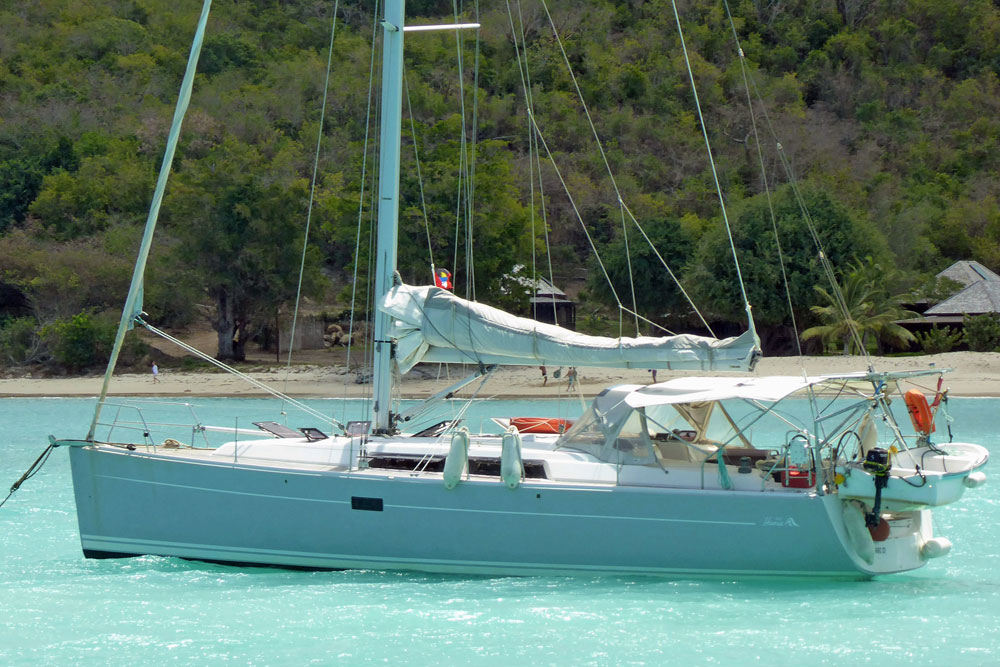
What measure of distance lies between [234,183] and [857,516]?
31254mm

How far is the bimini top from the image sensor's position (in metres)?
10.5

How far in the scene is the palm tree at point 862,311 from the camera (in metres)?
35.1

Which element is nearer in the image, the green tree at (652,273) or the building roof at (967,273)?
the green tree at (652,273)

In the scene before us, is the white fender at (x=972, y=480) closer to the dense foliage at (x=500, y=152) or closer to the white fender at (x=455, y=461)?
the white fender at (x=455, y=461)

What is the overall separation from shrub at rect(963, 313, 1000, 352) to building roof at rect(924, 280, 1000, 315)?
48.8 inches

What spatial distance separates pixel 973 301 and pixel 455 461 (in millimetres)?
32459

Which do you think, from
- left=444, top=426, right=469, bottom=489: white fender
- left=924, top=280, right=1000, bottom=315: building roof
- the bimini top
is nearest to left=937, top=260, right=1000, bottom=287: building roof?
left=924, top=280, right=1000, bottom=315: building roof

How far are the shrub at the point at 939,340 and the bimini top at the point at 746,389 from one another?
2776cm

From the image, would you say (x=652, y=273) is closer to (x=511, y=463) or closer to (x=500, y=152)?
(x=500, y=152)

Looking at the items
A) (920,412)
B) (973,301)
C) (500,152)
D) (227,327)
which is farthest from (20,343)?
(920,412)

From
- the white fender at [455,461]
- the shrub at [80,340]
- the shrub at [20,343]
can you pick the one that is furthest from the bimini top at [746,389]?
the shrub at [20,343]

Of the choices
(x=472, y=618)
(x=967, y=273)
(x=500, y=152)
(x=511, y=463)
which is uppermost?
(x=500, y=152)

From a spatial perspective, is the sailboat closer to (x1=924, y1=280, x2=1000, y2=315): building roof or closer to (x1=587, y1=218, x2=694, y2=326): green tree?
(x1=587, y1=218, x2=694, y2=326): green tree

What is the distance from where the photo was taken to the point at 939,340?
3662 centimetres
